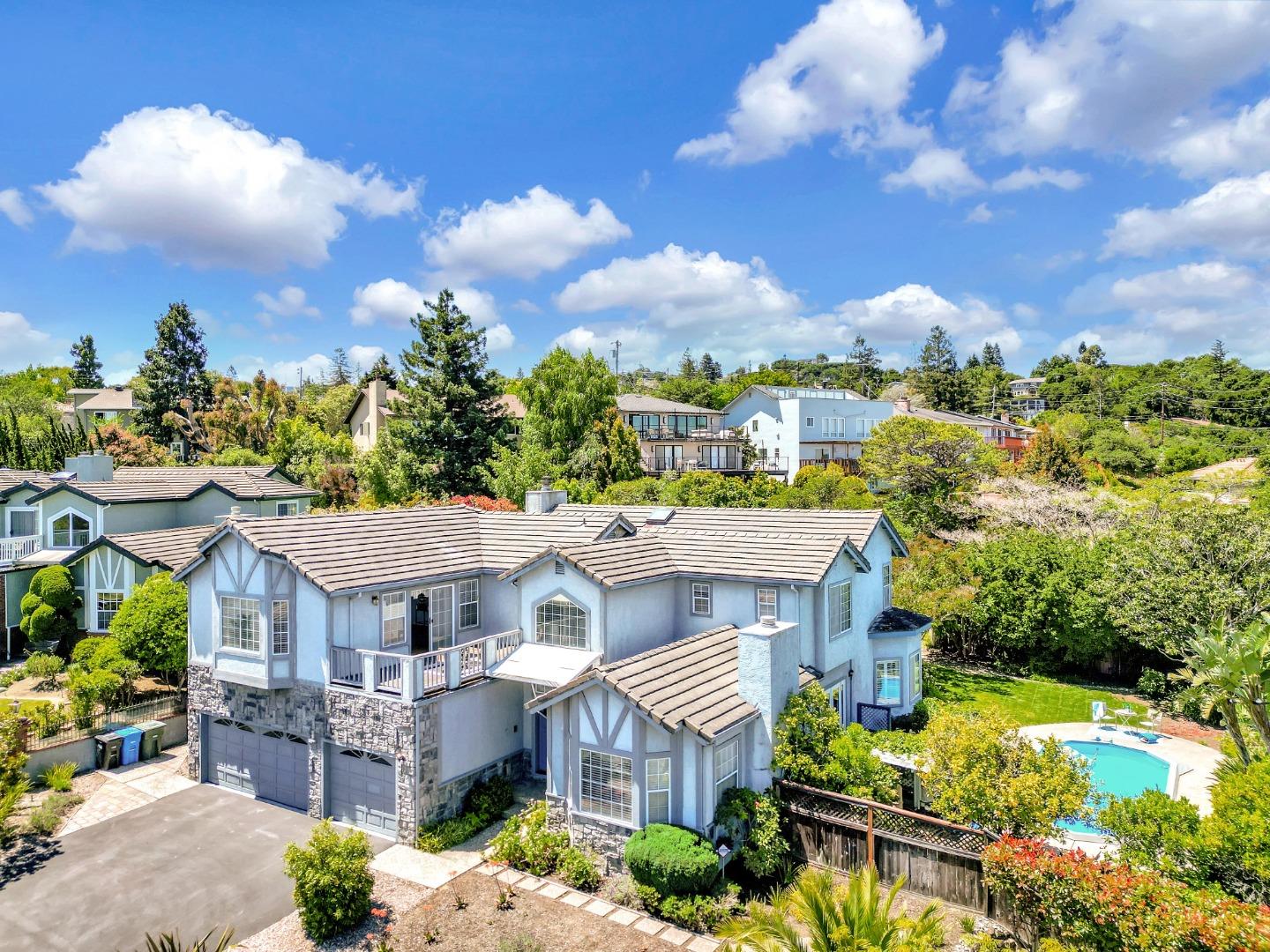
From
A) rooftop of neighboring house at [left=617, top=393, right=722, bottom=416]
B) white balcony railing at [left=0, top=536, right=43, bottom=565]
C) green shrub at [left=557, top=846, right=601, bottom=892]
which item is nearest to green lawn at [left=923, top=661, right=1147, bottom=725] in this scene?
green shrub at [left=557, top=846, right=601, bottom=892]

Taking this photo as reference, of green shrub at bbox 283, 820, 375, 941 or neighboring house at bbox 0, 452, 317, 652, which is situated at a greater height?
neighboring house at bbox 0, 452, 317, 652

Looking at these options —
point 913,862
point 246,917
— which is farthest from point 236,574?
point 913,862

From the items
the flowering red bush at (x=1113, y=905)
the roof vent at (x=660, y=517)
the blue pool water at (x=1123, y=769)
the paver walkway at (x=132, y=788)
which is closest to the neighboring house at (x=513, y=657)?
the paver walkway at (x=132, y=788)

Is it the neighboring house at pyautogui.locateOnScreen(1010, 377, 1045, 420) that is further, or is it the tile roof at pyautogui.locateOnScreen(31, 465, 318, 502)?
the neighboring house at pyautogui.locateOnScreen(1010, 377, 1045, 420)

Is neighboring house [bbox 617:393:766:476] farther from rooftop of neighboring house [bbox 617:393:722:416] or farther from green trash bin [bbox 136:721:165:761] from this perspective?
green trash bin [bbox 136:721:165:761]

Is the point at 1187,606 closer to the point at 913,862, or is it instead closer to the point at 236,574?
the point at 913,862

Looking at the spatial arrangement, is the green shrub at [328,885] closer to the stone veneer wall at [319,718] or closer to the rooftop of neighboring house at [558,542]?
the stone veneer wall at [319,718]
